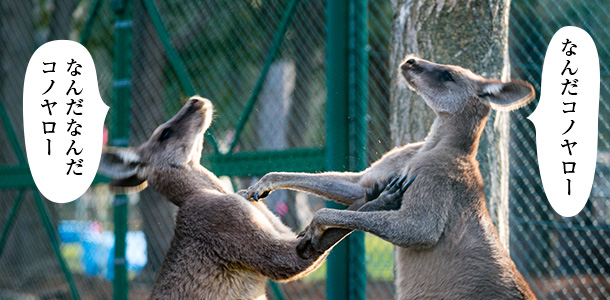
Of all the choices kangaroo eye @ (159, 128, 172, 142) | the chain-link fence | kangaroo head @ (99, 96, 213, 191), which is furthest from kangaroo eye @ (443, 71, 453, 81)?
the chain-link fence

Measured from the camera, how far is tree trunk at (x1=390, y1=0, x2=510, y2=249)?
13.2 feet

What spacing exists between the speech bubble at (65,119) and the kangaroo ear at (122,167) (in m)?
1.25

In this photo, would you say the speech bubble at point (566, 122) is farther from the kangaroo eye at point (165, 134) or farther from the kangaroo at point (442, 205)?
the kangaroo eye at point (165, 134)

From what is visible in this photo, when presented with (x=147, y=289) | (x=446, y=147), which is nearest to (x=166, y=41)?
(x=446, y=147)

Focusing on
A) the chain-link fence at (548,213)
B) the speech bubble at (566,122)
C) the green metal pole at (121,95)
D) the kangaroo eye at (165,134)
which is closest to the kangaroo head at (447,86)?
the speech bubble at (566,122)

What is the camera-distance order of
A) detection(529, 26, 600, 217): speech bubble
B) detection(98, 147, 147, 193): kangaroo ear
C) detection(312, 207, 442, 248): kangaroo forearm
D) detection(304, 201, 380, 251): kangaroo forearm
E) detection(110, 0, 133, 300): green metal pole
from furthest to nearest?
detection(110, 0, 133, 300): green metal pole
detection(98, 147, 147, 193): kangaroo ear
detection(529, 26, 600, 217): speech bubble
detection(304, 201, 380, 251): kangaroo forearm
detection(312, 207, 442, 248): kangaroo forearm

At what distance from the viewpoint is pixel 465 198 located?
3.33 metres

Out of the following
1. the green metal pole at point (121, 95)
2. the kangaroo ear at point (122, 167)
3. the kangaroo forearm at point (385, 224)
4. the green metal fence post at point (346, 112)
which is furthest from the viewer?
the green metal pole at point (121, 95)

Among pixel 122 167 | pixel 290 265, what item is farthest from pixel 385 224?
pixel 122 167

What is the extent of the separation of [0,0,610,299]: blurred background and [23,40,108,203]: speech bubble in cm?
70

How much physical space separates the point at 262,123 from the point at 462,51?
94.7 inches

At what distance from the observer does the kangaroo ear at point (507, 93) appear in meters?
3.28

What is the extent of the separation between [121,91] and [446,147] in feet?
12.8

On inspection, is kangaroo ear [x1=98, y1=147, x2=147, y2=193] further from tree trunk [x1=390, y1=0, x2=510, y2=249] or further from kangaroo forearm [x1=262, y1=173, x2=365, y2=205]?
tree trunk [x1=390, y1=0, x2=510, y2=249]
